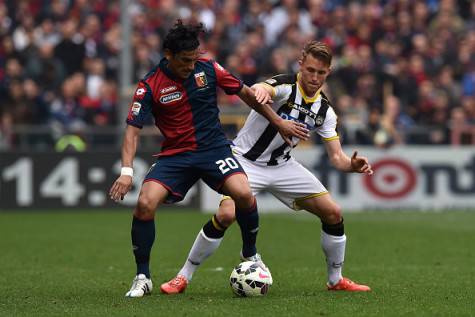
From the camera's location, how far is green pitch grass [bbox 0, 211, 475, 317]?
8.39 meters

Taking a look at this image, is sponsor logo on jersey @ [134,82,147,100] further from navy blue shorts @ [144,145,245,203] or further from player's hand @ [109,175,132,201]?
player's hand @ [109,175,132,201]

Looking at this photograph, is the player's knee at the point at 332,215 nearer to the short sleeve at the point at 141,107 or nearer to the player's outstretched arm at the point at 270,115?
the player's outstretched arm at the point at 270,115

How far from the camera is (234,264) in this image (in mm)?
12305

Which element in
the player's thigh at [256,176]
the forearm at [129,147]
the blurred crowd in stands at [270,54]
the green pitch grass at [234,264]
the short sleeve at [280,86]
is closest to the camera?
the green pitch grass at [234,264]

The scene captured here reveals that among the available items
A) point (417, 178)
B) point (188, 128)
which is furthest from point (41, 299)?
point (417, 178)

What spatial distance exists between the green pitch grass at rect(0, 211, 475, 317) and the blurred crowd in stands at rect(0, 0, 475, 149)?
2.19 m

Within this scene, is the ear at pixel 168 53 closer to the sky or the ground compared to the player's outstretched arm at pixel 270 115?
closer to the sky

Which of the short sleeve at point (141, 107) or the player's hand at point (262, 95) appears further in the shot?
the player's hand at point (262, 95)

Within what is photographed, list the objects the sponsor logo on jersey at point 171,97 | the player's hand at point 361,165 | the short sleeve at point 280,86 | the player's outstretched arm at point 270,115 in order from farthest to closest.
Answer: the short sleeve at point 280,86, the player's hand at point 361,165, the player's outstretched arm at point 270,115, the sponsor logo on jersey at point 171,97

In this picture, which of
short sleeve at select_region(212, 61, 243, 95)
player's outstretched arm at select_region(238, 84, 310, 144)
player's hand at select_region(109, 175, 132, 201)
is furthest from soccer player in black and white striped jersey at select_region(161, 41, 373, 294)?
player's hand at select_region(109, 175, 132, 201)

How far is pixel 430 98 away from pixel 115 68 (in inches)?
266

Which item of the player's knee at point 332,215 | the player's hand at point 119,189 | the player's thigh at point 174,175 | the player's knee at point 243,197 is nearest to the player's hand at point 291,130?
the player's knee at point 243,197

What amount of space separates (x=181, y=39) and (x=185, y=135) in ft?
3.03

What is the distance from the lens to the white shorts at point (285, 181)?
9680 millimetres
